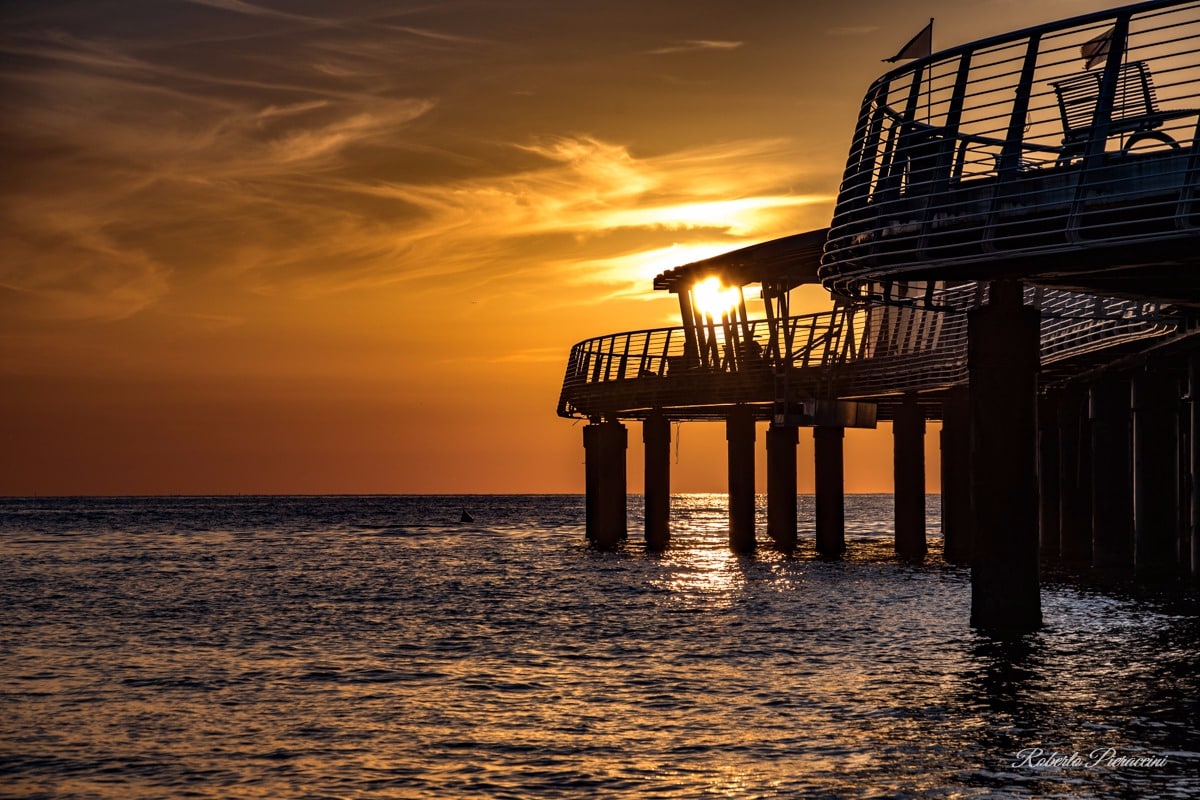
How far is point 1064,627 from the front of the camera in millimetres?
26625

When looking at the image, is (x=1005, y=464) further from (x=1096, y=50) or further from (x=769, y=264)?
(x=769, y=264)

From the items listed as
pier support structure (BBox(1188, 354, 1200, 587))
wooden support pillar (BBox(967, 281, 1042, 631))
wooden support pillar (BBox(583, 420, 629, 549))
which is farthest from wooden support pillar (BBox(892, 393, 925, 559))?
wooden support pillar (BBox(967, 281, 1042, 631))

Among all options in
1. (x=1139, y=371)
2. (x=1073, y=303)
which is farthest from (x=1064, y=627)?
(x=1139, y=371)

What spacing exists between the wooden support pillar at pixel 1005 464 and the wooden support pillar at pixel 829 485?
2498cm

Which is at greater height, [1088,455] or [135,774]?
[1088,455]

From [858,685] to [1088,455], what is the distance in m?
26.2

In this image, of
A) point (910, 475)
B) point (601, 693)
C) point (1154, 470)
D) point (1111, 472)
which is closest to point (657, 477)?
point (910, 475)

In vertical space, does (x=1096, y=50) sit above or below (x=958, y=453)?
above

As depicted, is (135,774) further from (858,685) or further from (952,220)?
(952,220)

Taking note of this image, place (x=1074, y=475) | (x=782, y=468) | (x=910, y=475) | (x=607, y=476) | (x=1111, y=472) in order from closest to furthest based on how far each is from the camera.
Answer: (x=1111, y=472), (x=1074, y=475), (x=910, y=475), (x=782, y=468), (x=607, y=476)

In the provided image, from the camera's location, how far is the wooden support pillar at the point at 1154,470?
3469cm

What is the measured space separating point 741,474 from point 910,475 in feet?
18.3

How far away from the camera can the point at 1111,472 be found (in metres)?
38.4

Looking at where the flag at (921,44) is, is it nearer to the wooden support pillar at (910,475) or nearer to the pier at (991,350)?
the pier at (991,350)
